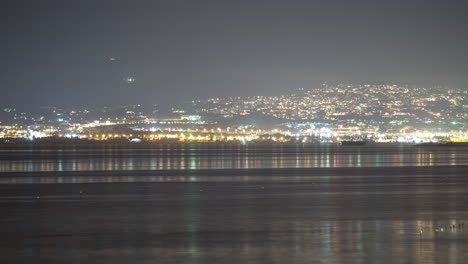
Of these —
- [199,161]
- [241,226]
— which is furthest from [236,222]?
[199,161]

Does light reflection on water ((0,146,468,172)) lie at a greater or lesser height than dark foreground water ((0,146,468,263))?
greater

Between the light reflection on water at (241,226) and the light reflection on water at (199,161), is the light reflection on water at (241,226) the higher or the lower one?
the lower one

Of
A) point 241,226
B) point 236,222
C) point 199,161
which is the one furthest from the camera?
point 199,161

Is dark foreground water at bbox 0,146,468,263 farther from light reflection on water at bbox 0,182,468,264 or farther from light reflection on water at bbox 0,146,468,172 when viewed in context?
light reflection on water at bbox 0,146,468,172

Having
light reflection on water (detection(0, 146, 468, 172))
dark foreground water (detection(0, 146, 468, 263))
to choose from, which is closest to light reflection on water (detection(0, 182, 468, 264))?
Result: dark foreground water (detection(0, 146, 468, 263))

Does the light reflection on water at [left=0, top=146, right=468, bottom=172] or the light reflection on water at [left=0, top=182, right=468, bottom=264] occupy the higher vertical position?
the light reflection on water at [left=0, top=146, right=468, bottom=172]

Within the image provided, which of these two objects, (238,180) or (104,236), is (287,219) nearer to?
(104,236)

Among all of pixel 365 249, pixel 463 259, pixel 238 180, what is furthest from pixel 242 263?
pixel 238 180

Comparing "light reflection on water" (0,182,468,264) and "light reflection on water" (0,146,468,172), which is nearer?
"light reflection on water" (0,182,468,264)

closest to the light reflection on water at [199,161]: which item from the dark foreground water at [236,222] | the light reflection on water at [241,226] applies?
the dark foreground water at [236,222]

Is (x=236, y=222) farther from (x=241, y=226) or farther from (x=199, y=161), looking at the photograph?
(x=199, y=161)

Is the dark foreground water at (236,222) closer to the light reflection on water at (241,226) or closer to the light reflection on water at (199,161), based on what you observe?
the light reflection on water at (241,226)
